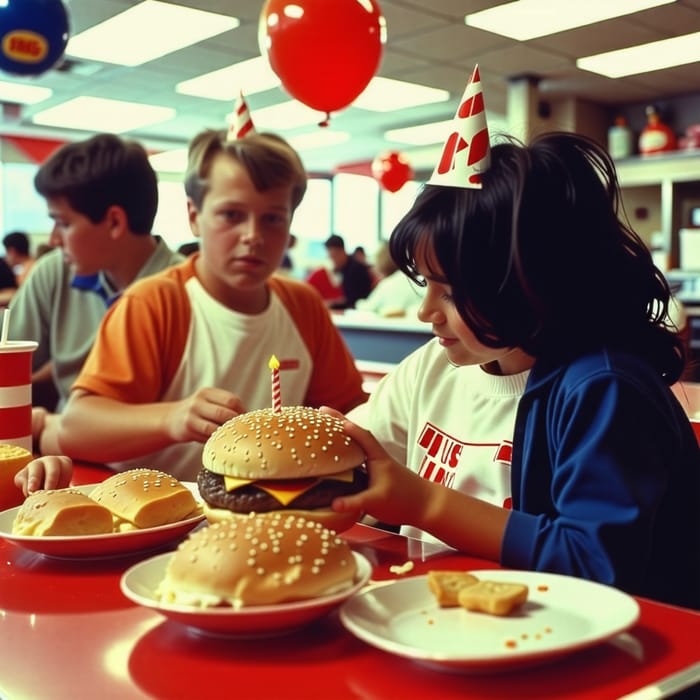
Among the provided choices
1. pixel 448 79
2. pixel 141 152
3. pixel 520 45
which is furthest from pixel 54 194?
pixel 448 79

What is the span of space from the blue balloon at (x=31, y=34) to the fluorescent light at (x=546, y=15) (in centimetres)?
340

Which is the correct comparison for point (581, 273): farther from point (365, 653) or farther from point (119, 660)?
point (119, 660)

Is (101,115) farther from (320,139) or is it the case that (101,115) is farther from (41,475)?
(41,475)

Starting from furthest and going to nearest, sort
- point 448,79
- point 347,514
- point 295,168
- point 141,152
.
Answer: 1. point 448,79
2. point 141,152
3. point 295,168
4. point 347,514

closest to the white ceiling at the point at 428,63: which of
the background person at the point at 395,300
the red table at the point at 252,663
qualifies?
the background person at the point at 395,300

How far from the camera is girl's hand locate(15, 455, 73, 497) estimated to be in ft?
4.48

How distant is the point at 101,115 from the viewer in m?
9.98

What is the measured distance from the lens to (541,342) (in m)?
1.24

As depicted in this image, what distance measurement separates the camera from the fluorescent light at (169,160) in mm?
13148

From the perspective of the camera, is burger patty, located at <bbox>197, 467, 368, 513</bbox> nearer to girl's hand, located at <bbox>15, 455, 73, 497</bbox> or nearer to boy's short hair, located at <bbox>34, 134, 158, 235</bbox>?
girl's hand, located at <bbox>15, 455, 73, 497</bbox>

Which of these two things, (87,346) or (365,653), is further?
(87,346)

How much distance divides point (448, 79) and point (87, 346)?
6105 millimetres

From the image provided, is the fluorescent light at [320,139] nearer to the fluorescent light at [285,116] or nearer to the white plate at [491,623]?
the fluorescent light at [285,116]

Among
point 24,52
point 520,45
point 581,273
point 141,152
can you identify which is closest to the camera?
point 581,273
